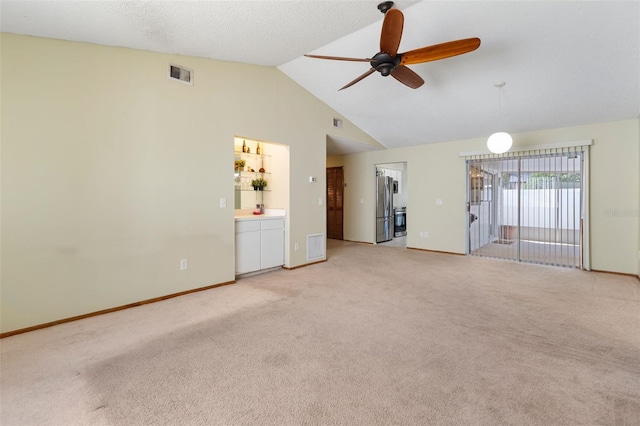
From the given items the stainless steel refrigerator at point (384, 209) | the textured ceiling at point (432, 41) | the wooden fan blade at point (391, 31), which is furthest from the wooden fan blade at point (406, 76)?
the stainless steel refrigerator at point (384, 209)

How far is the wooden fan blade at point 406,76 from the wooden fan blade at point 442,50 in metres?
0.16

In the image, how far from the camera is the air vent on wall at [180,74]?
3.48m

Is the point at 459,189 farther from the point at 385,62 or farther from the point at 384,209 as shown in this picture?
the point at 385,62

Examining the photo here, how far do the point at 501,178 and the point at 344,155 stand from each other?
12.6ft

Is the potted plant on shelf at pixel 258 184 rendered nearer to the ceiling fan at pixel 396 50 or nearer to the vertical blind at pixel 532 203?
the ceiling fan at pixel 396 50

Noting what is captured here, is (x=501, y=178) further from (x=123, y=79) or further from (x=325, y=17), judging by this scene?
(x=123, y=79)

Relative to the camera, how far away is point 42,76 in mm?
2646

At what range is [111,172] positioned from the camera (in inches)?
120

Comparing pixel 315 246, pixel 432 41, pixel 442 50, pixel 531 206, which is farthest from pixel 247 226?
pixel 531 206

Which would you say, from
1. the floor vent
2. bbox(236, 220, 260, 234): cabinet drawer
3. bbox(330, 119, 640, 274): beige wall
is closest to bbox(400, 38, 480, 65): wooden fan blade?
bbox(236, 220, 260, 234): cabinet drawer

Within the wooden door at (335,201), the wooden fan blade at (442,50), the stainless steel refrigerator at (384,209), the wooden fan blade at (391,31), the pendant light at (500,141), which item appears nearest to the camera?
the wooden fan blade at (391,31)

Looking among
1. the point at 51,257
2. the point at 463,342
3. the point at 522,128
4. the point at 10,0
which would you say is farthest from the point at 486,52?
the point at 51,257

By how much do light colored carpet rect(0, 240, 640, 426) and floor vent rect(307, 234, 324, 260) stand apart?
1596 millimetres

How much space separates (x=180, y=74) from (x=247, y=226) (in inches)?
86.3
